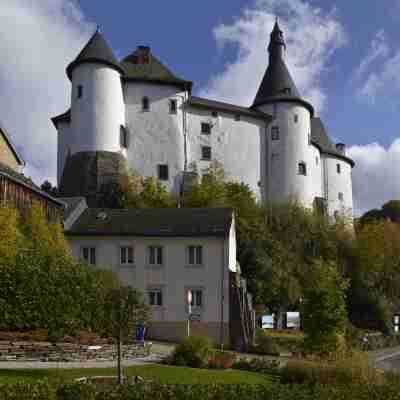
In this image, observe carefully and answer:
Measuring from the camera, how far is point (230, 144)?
208 ft

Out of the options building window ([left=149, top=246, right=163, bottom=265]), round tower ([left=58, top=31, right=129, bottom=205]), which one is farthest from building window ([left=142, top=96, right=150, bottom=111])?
building window ([left=149, top=246, right=163, bottom=265])

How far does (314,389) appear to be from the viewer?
14.2 m

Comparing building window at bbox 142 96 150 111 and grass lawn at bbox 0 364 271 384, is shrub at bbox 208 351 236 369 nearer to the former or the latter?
grass lawn at bbox 0 364 271 384

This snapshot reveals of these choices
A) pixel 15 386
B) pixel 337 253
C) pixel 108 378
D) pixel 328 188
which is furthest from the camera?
pixel 328 188

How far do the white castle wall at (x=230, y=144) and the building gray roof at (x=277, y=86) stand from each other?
13.4 feet

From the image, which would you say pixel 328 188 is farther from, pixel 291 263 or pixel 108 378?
pixel 108 378

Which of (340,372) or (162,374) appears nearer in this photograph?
(340,372)

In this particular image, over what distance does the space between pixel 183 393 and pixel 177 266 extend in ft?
69.4

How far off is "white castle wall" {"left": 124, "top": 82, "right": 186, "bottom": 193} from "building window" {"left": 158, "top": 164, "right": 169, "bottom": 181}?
0.33 meters

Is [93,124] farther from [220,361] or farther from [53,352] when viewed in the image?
[220,361]

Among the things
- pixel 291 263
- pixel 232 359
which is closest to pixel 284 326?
pixel 291 263

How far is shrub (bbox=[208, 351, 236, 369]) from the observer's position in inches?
870

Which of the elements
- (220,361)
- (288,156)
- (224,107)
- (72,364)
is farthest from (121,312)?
(288,156)

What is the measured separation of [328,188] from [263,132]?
475 inches
